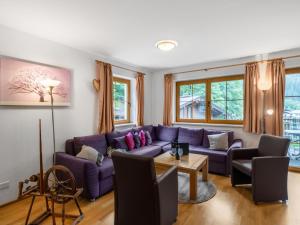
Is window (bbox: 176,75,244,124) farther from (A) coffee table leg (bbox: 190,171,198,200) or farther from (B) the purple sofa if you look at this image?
(A) coffee table leg (bbox: 190,171,198,200)

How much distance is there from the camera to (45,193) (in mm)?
1980

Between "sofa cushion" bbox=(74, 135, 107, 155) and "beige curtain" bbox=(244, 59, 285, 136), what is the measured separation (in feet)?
9.52

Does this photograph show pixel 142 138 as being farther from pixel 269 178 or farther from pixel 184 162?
pixel 269 178

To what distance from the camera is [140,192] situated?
167 cm

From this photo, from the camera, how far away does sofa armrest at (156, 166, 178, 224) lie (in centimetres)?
170

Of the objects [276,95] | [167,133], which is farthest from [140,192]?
[276,95]

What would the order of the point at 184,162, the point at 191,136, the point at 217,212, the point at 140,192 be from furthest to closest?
the point at 191,136
the point at 184,162
the point at 217,212
the point at 140,192

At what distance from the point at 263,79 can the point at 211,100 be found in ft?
3.88

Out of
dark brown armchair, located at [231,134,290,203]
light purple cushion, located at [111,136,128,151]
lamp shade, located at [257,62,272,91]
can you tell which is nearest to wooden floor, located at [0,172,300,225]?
dark brown armchair, located at [231,134,290,203]

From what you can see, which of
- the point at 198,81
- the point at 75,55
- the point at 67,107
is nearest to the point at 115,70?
the point at 75,55

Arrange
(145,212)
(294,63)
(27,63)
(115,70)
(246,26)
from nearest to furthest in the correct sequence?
(145,212)
(246,26)
(27,63)
(294,63)
(115,70)

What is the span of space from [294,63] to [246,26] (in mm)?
1773

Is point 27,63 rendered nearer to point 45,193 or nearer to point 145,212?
point 45,193

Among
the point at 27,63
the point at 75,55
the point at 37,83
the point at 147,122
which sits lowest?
the point at 147,122
